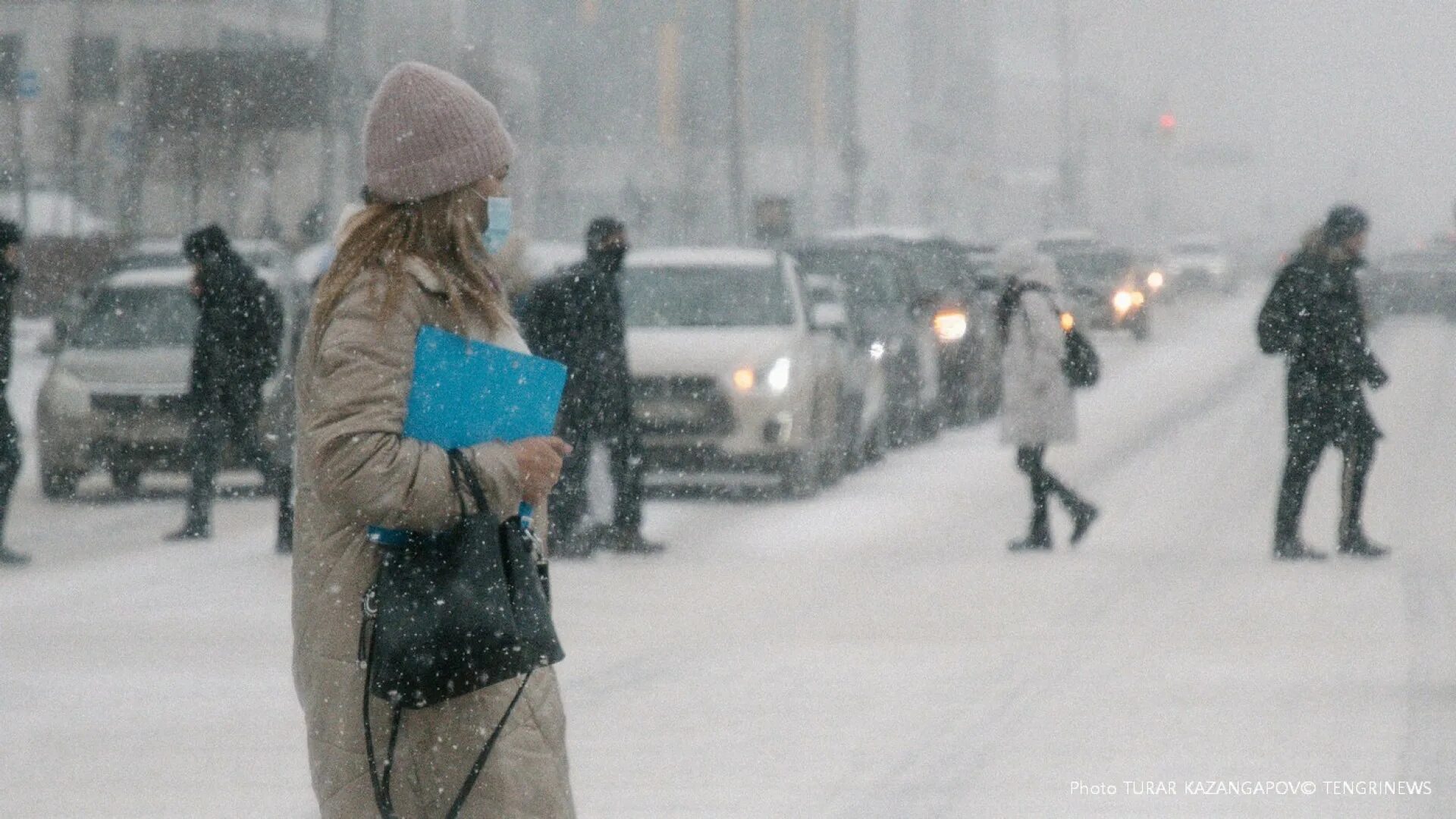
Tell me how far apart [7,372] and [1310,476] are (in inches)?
239

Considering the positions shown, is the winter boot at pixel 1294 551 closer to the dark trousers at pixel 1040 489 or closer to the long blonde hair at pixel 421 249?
the dark trousers at pixel 1040 489

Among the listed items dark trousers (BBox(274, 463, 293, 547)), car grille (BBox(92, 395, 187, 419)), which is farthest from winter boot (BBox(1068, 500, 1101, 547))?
car grille (BBox(92, 395, 187, 419))

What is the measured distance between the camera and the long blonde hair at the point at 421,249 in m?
3.41

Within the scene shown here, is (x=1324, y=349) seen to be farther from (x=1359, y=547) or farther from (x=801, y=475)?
(x=801, y=475)

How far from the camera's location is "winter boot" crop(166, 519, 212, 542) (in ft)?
47.0

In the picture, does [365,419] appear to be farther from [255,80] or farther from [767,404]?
[255,80]

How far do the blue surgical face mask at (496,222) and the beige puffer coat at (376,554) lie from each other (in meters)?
0.14

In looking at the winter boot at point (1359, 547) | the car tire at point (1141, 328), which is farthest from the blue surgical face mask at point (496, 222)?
the car tire at point (1141, 328)

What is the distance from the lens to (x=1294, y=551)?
1286cm

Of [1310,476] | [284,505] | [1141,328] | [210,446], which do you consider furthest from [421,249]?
[1141,328]

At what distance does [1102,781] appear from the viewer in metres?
7.12

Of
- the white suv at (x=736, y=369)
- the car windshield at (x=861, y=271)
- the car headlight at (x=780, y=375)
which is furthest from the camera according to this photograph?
the car windshield at (x=861, y=271)

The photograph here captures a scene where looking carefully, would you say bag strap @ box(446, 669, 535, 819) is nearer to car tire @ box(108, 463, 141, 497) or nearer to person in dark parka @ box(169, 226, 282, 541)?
person in dark parka @ box(169, 226, 282, 541)

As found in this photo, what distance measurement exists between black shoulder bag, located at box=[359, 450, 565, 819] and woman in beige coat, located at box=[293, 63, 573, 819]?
3 centimetres
